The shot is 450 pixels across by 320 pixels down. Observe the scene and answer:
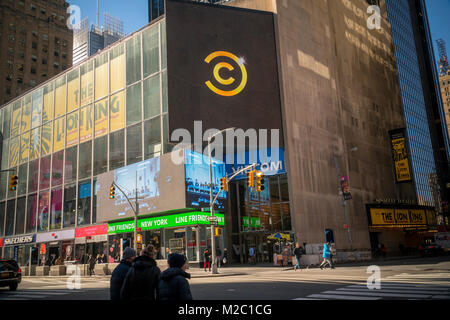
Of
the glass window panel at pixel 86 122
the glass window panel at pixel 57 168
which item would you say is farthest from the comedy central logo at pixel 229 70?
the glass window panel at pixel 57 168

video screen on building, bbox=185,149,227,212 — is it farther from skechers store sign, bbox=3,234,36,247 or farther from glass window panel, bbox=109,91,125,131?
skechers store sign, bbox=3,234,36,247

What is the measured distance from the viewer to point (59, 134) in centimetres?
5312

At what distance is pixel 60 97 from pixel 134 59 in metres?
16.2

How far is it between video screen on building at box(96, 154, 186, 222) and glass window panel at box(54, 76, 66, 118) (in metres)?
16.2

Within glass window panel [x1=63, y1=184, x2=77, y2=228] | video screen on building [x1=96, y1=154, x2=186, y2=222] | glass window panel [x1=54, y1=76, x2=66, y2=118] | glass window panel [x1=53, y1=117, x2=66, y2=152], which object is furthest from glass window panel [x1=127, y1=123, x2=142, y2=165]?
glass window panel [x1=54, y1=76, x2=66, y2=118]

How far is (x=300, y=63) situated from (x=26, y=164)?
4256 cm

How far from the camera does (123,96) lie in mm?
44875

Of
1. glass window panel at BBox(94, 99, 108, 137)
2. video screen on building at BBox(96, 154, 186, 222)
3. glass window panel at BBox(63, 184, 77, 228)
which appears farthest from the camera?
glass window panel at BBox(63, 184, 77, 228)

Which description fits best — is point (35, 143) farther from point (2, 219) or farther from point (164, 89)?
point (164, 89)

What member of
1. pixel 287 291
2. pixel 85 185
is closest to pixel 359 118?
pixel 85 185

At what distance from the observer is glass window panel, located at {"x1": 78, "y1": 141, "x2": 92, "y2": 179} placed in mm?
47500

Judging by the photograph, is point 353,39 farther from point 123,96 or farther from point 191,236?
point 191,236

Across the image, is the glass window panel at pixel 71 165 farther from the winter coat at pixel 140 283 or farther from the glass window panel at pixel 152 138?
the winter coat at pixel 140 283

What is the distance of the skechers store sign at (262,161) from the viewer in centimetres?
4003
